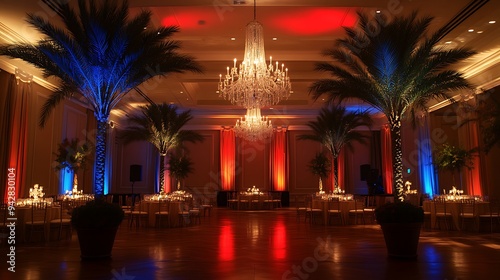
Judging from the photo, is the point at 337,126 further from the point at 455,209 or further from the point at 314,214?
the point at 455,209

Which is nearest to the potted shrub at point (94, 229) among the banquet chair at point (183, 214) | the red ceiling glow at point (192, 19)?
the banquet chair at point (183, 214)

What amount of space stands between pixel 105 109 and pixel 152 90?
1021 centimetres

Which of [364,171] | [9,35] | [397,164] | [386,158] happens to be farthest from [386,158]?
[9,35]

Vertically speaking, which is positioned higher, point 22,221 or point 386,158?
point 386,158

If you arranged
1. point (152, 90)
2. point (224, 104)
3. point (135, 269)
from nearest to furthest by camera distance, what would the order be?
1. point (135, 269)
2. point (152, 90)
3. point (224, 104)

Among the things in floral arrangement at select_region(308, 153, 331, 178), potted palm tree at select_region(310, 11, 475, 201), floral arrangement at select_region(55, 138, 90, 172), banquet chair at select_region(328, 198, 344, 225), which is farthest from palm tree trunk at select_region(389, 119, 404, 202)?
floral arrangement at select_region(308, 153, 331, 178)

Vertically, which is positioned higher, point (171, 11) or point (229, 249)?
point (171, 11)

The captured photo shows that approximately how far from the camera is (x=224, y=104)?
19797 millimetres

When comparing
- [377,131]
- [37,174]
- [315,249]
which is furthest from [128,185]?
[315,249]

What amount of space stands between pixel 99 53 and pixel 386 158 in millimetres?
15988

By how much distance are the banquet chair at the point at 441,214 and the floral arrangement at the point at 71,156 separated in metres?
10.5

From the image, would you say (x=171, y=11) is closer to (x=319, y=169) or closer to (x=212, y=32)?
(x=212, y=32)

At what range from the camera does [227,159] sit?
2020 centimetres

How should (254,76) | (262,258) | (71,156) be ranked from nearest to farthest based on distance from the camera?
(262,258), (254,76), (71,156)
